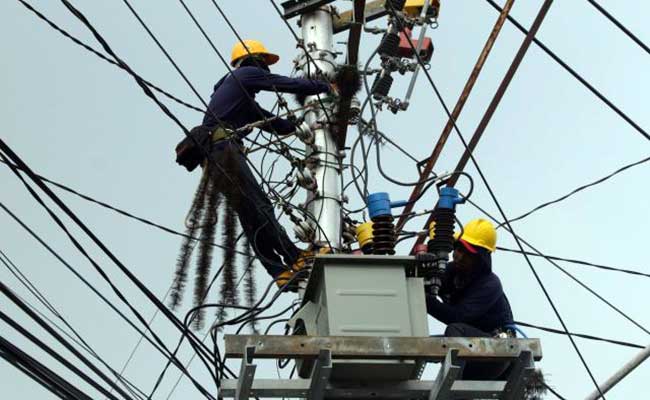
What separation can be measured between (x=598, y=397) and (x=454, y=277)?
1.38m

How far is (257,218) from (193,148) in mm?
874

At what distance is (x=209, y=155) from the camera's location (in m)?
11.6

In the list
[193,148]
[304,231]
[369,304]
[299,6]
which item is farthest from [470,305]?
[299,6]

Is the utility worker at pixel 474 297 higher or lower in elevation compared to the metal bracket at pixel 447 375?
higher

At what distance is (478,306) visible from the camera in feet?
33.4

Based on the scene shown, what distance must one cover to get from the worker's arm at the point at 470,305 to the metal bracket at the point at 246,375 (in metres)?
1.69

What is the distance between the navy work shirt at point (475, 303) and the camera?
10.0 metres

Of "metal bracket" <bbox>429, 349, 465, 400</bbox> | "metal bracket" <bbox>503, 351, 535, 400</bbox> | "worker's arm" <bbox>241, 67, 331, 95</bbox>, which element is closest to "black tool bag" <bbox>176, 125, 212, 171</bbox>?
"worker's arm" <bbox>241, 67, 331, 95</bbox>

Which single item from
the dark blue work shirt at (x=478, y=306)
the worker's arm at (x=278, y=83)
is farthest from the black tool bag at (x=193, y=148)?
the dark blue work shirt at (x=478, y=306)

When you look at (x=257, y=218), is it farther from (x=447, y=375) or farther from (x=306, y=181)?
(x=447, y=375)

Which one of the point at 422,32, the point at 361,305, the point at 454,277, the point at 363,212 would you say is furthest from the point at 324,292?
the point at 422,32

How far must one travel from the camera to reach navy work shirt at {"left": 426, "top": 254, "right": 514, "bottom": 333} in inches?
396

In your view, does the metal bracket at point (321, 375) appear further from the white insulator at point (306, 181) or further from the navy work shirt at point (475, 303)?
the white insulator at point (306, 181)

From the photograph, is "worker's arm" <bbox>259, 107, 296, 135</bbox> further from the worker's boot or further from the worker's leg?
the worker's leg
